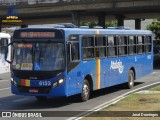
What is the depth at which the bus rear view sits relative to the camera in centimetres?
1431

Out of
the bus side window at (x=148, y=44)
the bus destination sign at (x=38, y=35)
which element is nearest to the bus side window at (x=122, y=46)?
the bus side window at (x=148, y=44)

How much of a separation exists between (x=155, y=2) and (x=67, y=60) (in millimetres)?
40906

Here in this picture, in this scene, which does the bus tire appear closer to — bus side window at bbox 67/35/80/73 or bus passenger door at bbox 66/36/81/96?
bus passenger door at bbox 66/36/81/96

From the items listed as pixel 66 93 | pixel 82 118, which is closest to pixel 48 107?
pixel 66 93

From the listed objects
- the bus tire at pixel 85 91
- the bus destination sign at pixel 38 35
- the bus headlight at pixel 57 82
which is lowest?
the bus tire at pixel 85 91

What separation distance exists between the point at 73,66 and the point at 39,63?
114 cm

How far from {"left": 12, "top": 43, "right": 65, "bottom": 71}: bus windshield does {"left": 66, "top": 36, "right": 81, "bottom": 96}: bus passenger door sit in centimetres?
27

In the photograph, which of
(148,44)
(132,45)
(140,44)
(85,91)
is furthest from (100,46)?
(148,44)

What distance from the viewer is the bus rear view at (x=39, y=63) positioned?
47.0 feet

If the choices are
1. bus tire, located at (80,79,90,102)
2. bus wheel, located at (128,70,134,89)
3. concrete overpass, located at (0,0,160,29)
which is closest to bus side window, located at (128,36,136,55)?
bus wheel, located at (128,70,134,89)

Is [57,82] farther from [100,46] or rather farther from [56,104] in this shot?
[100,46]

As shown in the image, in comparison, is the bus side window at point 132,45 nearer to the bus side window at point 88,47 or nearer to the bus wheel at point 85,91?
the bus side window at point 88,47

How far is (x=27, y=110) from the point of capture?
1363 cm

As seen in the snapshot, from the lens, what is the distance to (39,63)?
47.5 feet
